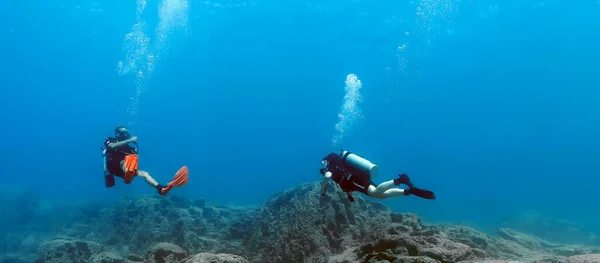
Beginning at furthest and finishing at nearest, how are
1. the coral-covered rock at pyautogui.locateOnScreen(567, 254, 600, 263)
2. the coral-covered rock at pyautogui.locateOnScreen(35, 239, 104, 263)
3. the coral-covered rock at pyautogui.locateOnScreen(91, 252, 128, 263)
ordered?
the coral-covered rock at pyautogui.locateOnScreen(35, 239, 104, 263) → the coral-covered rock at pyautogui.locateOnScreen(91, 252, 128, 263) → the coral-covered rock at pyautogui.locateOnScreen(567, 254, 600, 263)

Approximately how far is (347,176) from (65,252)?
334 inches

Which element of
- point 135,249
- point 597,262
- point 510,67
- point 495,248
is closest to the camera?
point 597,262

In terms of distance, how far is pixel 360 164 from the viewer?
23.2 feet

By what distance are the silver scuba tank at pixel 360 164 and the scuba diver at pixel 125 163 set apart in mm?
3490

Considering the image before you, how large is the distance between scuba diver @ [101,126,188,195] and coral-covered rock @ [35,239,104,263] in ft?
10.5

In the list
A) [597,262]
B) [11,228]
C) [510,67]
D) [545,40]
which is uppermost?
[510,67]

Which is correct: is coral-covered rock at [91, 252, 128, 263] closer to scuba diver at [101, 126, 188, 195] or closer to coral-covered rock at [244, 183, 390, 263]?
scuba diver at [101, 126, 188, 195]

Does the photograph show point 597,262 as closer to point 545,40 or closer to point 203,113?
point 545,40

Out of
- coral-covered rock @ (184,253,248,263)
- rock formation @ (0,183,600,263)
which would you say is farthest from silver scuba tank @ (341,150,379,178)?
coral-covered rock @ (184,253,248,263)

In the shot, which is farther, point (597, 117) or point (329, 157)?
point (597, 117)

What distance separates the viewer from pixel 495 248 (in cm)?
1127

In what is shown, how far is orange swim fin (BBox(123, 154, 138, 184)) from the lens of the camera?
7898 mm

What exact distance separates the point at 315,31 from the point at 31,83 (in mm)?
100144

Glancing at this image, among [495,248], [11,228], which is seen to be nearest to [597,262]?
[495,248]
